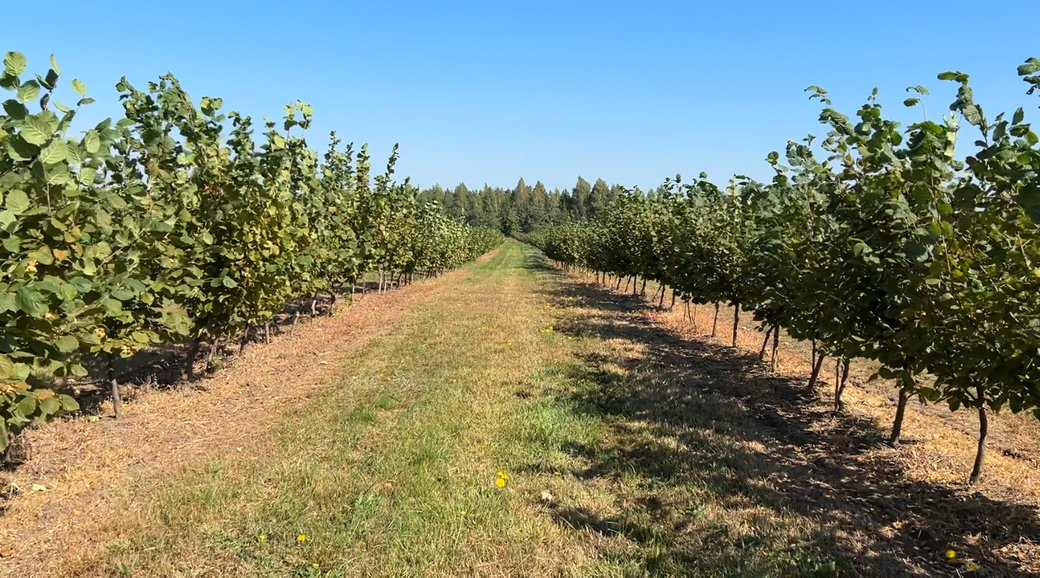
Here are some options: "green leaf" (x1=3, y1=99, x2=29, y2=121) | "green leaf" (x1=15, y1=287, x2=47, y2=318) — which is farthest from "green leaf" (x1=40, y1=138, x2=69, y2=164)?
"green leaf" (x1=15, y1=287, x2=47, y2=318)

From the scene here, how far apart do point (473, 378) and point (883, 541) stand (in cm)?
543

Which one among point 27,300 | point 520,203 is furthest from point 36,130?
point 520,203

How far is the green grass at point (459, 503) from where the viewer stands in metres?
3.86

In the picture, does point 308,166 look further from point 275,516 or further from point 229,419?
point 275,516

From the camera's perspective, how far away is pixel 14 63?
329 cm

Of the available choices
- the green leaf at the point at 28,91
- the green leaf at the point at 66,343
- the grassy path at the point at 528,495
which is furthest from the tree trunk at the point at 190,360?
the green leaf at the point at 28,91

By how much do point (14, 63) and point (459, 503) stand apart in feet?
13.0

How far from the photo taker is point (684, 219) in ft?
46.8

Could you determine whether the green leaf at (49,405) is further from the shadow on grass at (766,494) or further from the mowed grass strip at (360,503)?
the shadow on grass at (766,494)

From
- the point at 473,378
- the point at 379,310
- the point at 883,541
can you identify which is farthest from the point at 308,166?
the point at 883,541

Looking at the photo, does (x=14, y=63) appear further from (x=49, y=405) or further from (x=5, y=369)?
(x=49, y=405)

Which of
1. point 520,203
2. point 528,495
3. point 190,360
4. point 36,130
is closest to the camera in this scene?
point 36,130

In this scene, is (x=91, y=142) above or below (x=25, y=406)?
above

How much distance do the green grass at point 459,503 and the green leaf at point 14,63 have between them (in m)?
3.02
